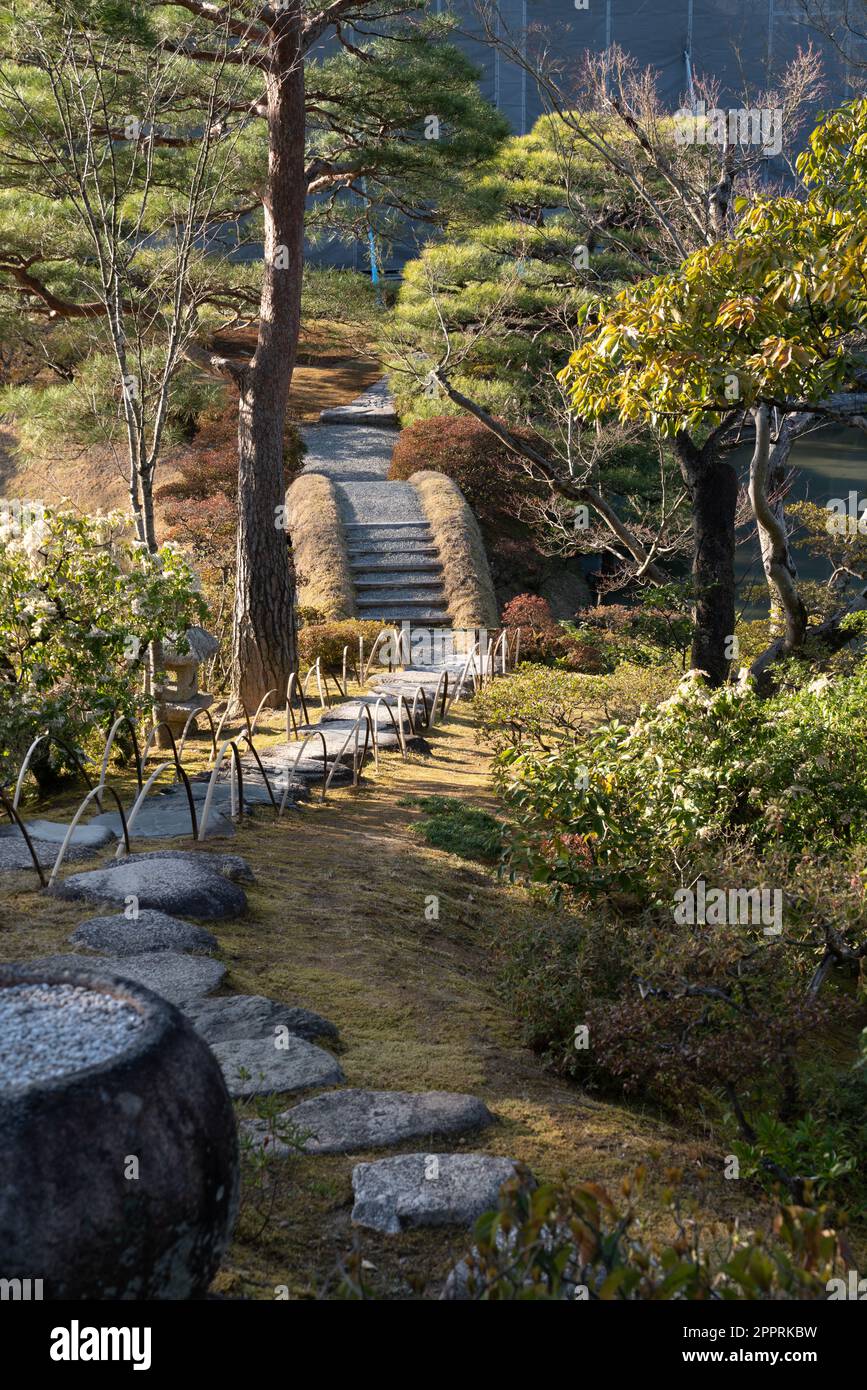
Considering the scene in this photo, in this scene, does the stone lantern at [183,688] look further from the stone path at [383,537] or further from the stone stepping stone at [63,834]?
the stone stepping stone at [63,834]

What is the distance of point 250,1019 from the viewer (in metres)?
4.02

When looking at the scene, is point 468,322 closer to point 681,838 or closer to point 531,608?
point 531,608

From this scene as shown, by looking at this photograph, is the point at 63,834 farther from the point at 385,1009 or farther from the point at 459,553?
the point at 459,553

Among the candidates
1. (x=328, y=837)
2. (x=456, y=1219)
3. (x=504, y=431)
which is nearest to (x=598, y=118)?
(x=504, y=431)

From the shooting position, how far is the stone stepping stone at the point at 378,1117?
11.1 ft

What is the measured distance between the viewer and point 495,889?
6.73 m

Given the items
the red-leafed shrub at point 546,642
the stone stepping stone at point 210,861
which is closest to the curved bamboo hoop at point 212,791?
the stone stepping stone at point 210,861

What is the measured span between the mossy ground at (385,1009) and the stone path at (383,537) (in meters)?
6.54

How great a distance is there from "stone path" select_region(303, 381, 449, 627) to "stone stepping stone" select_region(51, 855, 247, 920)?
851 centimetres

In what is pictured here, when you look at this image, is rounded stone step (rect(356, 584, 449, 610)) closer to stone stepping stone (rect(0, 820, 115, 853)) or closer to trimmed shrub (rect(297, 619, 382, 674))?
trimmed shrub (rect(297, 619, 382, 674))

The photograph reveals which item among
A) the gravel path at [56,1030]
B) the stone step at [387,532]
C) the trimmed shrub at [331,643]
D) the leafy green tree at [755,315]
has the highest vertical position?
the leafy green tree at [755,315]

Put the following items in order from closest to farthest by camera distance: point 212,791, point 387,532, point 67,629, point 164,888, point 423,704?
point 164,888
point 212,791
point 67,629
point 423,704
point 387,532

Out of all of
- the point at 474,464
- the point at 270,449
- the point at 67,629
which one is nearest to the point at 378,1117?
the point at 67,629

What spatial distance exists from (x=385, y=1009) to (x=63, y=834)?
2282mm
